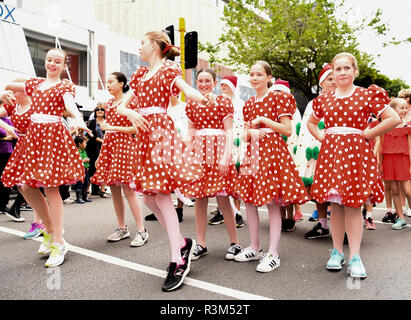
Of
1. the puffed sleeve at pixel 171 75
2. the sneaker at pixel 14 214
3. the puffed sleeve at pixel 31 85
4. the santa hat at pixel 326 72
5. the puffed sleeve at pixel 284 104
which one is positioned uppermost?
the santa hat at pixel 326 72

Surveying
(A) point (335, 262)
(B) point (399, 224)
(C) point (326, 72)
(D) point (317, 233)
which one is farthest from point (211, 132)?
(B) point (399, 224)

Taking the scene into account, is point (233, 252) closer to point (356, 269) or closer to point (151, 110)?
point (356, 269)

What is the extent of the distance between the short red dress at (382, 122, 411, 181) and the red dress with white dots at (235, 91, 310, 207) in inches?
111

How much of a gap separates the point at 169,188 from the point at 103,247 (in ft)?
5.57

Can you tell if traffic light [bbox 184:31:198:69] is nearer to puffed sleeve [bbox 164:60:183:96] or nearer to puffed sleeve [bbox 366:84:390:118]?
puffed sleeve [bbox 164:60:183:96]

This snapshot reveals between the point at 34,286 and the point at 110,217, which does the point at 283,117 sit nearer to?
the point at 34,286

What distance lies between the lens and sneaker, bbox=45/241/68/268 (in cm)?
340

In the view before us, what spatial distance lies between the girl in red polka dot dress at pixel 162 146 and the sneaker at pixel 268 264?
2.29 ft

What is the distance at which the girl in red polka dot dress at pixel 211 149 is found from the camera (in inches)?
134

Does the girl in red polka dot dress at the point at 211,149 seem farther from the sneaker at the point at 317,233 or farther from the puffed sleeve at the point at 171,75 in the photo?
the sneaker at the point at 317,233

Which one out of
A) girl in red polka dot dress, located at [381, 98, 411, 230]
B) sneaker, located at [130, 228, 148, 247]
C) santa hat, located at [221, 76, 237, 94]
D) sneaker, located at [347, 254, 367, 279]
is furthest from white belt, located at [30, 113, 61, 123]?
girl in red polka dot dress, located at [381, 98, 411, 230]

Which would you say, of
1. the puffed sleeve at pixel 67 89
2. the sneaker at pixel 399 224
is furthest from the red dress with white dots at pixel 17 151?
the sneaker at pixel 399 224

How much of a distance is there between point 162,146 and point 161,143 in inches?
1.0

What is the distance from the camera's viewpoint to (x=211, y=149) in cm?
347
